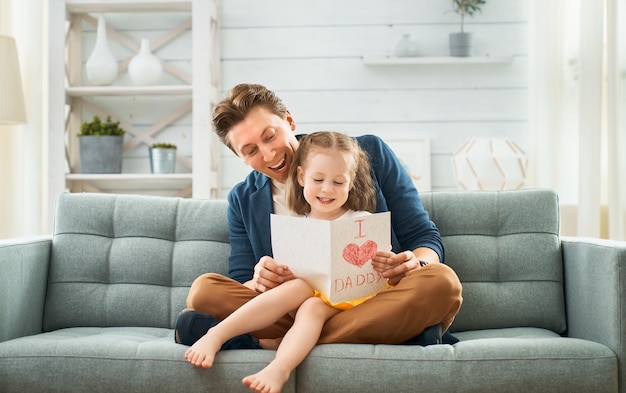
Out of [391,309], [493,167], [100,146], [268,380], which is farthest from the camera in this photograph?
[100,146]

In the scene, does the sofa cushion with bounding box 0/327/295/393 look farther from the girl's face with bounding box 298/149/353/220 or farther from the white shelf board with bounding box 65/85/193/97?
the white shelf board with bounding box 65/85/193/97

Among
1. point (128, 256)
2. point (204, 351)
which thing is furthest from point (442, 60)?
point (204, 351)

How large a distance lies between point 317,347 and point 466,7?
2.19 meters

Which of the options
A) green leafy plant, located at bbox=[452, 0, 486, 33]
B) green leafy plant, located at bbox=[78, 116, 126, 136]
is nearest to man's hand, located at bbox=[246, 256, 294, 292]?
green leafy plant, located at bbox=[78, 116, 126, 136]

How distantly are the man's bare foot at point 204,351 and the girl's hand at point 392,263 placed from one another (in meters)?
0.40

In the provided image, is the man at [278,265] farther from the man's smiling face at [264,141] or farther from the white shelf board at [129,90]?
the white shelf board at [129,90]

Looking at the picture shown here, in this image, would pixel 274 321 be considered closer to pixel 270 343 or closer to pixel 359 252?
pixel 270 343

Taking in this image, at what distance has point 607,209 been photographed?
2.69 metres

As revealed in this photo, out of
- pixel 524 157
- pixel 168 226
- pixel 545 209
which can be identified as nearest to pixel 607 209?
pixel 524 157

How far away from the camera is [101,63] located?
344 centimetres

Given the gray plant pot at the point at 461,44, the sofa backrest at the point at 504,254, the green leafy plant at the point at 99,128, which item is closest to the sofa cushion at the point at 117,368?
the sofa backrest at the point at 504,254

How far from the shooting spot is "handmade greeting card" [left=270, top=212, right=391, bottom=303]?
1700 mm

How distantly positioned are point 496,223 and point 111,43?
7.25 ft

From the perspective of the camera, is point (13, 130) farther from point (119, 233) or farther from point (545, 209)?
point (545, 209)
